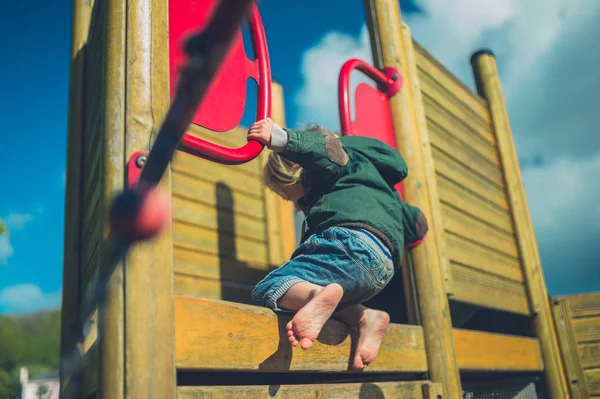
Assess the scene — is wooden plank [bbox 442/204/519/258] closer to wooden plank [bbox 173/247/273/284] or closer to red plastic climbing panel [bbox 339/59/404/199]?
red plastic climbing panel [bbox 339/59/404/199]

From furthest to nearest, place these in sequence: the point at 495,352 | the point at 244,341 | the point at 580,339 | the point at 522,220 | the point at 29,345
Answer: the point at 29,345 < the point at 522,220 < the point at 580,339 < the point at 495,352 < the point at 244,341

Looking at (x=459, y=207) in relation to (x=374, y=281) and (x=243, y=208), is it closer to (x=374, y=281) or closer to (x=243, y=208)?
(x=243, y=208)

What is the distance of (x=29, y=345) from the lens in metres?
29.4

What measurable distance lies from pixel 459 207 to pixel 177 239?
1.76 meters

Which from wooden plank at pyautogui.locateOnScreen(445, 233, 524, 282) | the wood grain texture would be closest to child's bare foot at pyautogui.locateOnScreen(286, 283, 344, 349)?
the wood grain texture

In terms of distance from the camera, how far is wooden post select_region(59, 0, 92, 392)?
270cm

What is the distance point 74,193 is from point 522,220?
10.5 feet

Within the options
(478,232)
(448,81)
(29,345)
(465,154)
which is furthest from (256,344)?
(29,345)

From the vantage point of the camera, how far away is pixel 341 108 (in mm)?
2779

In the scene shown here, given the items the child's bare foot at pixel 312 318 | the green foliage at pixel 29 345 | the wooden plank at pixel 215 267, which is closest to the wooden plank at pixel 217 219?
the wooden plank at pixel 215 267

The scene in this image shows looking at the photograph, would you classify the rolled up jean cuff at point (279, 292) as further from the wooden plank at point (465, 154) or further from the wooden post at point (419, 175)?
the wooden plank at point (465, 154)

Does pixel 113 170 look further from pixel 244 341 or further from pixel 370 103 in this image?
pixel 370 103

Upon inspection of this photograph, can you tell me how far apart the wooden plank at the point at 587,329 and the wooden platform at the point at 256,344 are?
6.92 ft

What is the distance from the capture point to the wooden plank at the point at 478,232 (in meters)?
3.40
